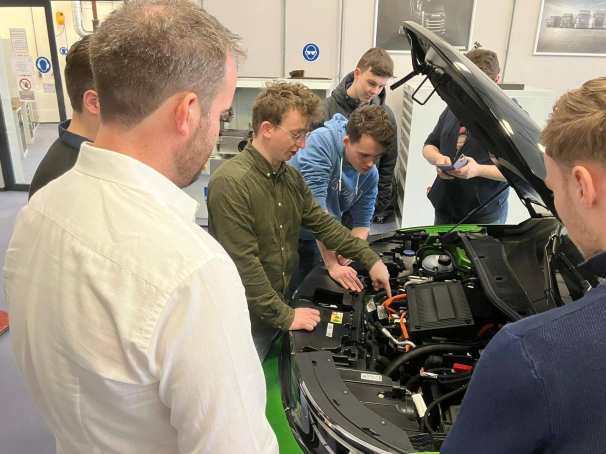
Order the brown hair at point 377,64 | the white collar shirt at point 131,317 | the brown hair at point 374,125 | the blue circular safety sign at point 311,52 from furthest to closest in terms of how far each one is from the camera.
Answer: the blue circular safety sign at point 311,52, the brown hair at point 377,64, the brown hair at point 374,125, the white collar shirt at point 131,317

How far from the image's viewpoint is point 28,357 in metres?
0.89

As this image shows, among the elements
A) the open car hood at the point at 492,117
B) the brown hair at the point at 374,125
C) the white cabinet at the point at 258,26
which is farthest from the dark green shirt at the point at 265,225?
the white cabinet at the point at 258,26

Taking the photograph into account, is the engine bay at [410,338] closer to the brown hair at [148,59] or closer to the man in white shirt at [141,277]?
the man in white shirt at [141,277]

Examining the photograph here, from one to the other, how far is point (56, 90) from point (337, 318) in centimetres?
483

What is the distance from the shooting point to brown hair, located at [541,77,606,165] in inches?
26.8

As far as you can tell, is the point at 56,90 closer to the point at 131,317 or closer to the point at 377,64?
the point at 377,64

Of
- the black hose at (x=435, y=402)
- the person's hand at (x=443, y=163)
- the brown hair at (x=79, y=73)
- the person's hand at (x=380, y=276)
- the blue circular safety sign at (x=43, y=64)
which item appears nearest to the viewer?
the black hose at (x=435, y=402)

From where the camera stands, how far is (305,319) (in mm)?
1747

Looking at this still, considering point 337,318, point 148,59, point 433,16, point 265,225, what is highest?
point 433,16

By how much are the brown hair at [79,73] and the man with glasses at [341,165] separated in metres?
0.98

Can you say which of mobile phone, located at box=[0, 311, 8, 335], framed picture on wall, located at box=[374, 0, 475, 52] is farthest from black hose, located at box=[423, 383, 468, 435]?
framed picture on wall, located at box=[374, 0, 475, 52]

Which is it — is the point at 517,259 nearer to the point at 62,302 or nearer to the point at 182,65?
the point at 182,65

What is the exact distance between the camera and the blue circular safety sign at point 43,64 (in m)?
5.41

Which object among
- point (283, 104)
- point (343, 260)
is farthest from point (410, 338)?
point (283, 104)
